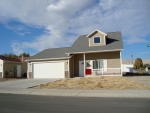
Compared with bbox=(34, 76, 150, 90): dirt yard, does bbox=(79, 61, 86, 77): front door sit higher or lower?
higher

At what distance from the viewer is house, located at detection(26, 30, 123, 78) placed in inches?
950

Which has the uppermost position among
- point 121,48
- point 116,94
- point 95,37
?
point 95,37

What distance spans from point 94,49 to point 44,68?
27.3ft

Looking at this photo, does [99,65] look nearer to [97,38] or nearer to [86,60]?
[86,60]

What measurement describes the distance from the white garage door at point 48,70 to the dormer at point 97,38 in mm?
5511

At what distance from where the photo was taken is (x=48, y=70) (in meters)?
26.3

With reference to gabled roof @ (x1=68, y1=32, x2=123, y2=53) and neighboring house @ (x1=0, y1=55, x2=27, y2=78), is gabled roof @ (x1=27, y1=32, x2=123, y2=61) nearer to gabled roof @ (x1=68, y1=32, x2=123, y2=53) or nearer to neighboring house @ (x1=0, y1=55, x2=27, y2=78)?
gabled roof @ (x1=68, y1=32, x2=123, y2=53)

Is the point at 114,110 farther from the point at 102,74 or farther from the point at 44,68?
the point at 44,68

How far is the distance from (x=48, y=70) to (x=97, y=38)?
8.81 metres

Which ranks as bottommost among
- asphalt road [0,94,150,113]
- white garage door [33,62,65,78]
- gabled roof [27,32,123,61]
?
asphalt road [0,94,150,113]

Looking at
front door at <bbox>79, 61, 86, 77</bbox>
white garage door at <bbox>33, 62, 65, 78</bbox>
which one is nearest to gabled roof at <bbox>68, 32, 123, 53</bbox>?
front door at <bbox>79, 61, 86, 77</bbox>

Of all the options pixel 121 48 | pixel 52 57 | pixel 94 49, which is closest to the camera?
pixel 121 48

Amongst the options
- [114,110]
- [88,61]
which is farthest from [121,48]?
[114,110]

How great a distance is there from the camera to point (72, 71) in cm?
2611
